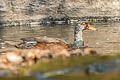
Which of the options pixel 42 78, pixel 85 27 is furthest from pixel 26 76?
pixel 85 27

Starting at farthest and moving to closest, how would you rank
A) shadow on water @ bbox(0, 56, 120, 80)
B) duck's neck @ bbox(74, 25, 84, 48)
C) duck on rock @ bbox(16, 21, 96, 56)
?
duck's neck @ bbox(74, 25, 84, 48), duck on rock @ bbox(16, 21, 96, 56), shadow on water @ bbox(0, 56, 120, 80)

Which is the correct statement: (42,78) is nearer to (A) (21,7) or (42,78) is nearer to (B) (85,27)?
(B) (85,27)

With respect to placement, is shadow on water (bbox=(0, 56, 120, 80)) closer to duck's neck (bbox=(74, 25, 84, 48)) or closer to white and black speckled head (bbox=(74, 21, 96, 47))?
duck's neck (bbox=(74, 25, 84, 48))

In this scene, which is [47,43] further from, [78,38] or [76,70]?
[76,70]

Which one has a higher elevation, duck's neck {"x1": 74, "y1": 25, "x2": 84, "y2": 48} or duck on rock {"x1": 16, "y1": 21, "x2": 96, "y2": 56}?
duck on rock {"x1": 16, "y1": 21, "x2": 96, "y2": 56}

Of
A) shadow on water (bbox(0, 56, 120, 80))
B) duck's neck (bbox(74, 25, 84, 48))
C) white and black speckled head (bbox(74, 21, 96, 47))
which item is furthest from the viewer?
white and black speckled head (bbox(74, 21, 96, 47))

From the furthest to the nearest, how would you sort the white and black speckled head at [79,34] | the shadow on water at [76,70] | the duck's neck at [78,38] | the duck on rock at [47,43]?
the white and black speckled head at [79,34] < the duck's neck at [78,38] < the duck on rock at [47,43] < the shadow on water at [76,70]

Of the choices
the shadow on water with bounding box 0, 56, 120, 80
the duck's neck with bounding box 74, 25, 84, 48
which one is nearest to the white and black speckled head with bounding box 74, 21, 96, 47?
the duck's neck with bounding box 74, 25, 84, 48

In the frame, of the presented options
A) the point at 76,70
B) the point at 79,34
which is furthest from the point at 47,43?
the point at 76,70

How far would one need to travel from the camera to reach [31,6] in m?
57.0

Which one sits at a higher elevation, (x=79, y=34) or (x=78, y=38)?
(x=79, y=34)

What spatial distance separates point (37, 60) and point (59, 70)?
707 millimetres

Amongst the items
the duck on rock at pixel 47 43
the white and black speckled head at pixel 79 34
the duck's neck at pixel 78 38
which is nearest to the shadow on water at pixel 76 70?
the duck on rock at pixel 47 43

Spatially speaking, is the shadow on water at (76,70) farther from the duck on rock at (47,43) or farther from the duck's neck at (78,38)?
the duck's neck at (78,38)
